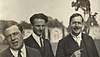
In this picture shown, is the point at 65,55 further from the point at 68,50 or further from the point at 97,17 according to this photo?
the point at 97,17

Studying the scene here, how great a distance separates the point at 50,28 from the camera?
1.80 metres

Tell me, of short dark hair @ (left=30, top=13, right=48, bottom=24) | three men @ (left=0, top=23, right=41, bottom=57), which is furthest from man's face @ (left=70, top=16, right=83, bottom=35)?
three men @ (left=0, top=23, right=41, bottom=57)

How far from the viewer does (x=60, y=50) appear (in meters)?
1.82

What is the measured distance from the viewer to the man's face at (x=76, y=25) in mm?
1814

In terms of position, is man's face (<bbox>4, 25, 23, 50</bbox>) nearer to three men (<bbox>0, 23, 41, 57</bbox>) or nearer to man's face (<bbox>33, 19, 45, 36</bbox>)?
three men (<bbox>0, 23, 41, 57</bbox>)

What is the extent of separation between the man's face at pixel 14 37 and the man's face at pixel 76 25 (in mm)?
316

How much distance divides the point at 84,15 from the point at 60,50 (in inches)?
10.1

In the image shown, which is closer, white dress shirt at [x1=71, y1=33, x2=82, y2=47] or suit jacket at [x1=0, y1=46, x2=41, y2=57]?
suit jacket at [x1=0, y1=46, x2=41, y2=57]

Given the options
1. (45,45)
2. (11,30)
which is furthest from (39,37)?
(11,30)

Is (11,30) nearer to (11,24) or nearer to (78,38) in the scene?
(11,24)

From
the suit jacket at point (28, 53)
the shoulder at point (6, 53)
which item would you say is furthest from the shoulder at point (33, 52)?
the shoulder at point (6, 53)

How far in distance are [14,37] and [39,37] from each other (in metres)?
0.16

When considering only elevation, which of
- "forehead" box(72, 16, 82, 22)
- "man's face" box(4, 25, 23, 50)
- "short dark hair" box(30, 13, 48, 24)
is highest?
"short dark hair" box(30, 13, 48, 24)

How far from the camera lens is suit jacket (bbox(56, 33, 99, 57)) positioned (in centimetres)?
181
